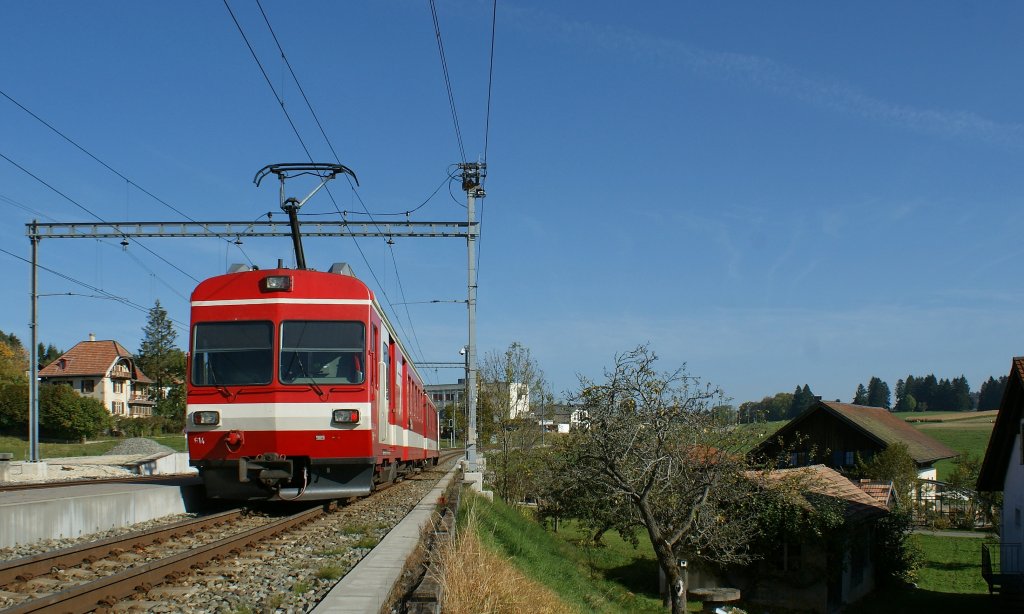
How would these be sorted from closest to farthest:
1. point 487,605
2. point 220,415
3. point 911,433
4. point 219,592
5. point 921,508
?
1. point 487,605
2. point 219,592
3. point 220,415
4. point 921,508
5. point 911,433

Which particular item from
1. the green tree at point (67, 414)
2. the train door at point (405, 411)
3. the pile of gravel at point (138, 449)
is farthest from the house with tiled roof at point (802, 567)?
the green tree at point (67, 414)

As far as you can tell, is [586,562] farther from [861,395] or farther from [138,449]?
[861,395]

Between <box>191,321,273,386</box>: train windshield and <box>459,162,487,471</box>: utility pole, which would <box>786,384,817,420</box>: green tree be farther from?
<box>191,321,273,386</box>: train windshield

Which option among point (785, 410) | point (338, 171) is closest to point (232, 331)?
point (338, 171)

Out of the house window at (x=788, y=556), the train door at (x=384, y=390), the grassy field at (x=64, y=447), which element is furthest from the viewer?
the grassy field at (x=64, y=447)

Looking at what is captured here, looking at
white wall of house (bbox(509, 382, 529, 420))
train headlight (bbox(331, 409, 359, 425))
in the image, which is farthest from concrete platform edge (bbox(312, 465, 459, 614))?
white wall of house (bbox(509, 382, 529, 420))

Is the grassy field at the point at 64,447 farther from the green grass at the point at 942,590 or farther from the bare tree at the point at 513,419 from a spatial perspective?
the green grass at the point at 942,590

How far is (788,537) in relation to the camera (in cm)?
2572

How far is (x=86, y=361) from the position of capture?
75.7 meters

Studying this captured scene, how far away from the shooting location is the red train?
12.8m

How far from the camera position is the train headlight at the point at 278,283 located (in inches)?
521

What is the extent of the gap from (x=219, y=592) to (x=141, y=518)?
579 cm

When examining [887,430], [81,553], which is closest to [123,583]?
[81,553]

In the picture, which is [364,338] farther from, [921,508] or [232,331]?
[921,508]
